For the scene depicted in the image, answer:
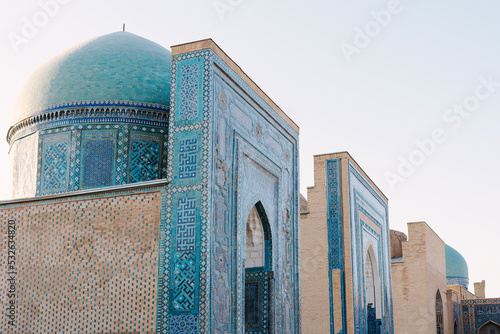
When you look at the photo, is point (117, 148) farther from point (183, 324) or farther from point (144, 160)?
point (183, 324)

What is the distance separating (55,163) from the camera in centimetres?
842

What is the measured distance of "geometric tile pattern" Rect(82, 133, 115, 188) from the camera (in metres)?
8.20

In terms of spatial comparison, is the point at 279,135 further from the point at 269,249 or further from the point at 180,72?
the point at 180,72

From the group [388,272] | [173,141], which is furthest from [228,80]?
[388,272]

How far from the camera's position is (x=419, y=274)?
16047mm

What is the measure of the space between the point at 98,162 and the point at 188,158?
6.89 feet

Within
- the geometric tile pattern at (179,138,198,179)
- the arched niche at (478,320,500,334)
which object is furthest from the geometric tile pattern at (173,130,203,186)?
the arched niche at (478,320,500,334)

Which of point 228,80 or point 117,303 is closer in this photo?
point 117,303

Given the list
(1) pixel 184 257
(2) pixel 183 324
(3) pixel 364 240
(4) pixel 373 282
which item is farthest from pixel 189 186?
(4) pixel 373 282

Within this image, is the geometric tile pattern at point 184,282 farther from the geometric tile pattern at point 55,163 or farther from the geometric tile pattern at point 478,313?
the geometric tile pattern at point 478,313

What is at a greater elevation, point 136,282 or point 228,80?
point 228,80

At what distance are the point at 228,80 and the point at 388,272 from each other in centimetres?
815

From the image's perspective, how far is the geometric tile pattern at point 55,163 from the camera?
832 centimetres

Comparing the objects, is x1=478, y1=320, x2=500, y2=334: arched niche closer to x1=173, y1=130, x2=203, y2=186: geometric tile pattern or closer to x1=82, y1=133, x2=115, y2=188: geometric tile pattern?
x1=82, y1=133, x2=115, y2=188: geometric tile pattern
